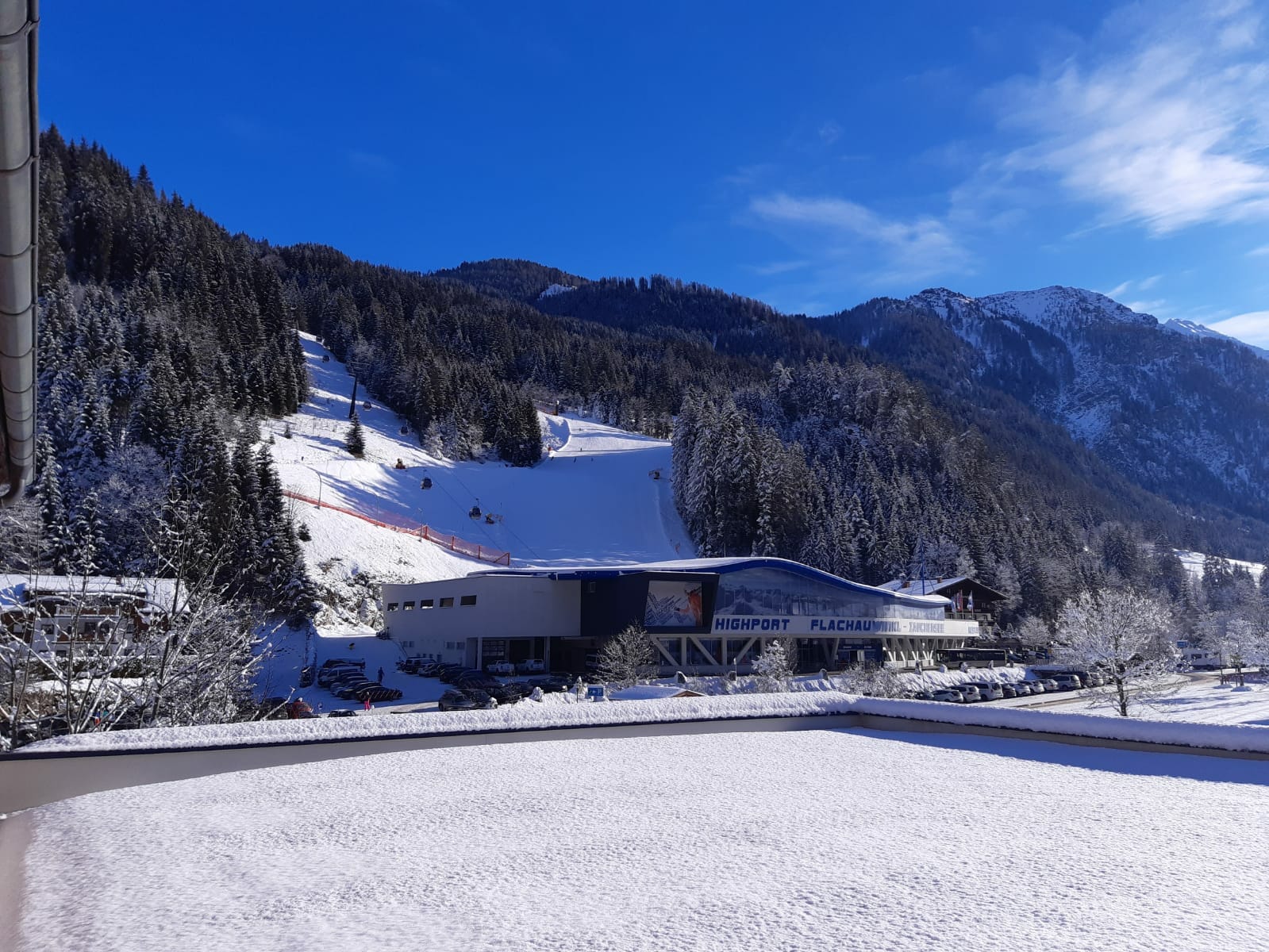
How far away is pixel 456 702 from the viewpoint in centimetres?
3253

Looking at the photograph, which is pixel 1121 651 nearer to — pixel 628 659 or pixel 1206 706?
pixel 1206 706

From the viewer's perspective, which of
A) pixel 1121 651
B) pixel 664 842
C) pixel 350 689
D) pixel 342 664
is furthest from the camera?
pixel 342 664

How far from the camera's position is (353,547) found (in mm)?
57062

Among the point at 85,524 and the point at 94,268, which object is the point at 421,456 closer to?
the point at 85,524

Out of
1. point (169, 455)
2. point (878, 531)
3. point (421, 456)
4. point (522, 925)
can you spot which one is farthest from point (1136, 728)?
point (421, 456)

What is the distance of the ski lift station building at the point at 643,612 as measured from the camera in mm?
43312

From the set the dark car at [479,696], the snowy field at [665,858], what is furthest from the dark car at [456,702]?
the snowy field at [665,858]

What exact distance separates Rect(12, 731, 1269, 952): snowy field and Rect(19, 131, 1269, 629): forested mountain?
19.5m

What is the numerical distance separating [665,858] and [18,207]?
18.4ft

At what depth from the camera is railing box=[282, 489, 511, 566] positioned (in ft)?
201

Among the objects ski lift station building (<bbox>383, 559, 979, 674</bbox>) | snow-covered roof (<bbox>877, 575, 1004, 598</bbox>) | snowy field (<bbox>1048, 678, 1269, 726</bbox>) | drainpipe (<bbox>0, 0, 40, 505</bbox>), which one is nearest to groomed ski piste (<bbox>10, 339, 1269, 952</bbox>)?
drainpipe (<bbox>0, 0, 40, 505</bbox>)

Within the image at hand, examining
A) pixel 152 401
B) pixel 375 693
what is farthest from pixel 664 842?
pixel 152 401

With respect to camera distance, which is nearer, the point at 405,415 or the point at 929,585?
the point at 929,585

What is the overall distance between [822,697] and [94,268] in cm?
10901
